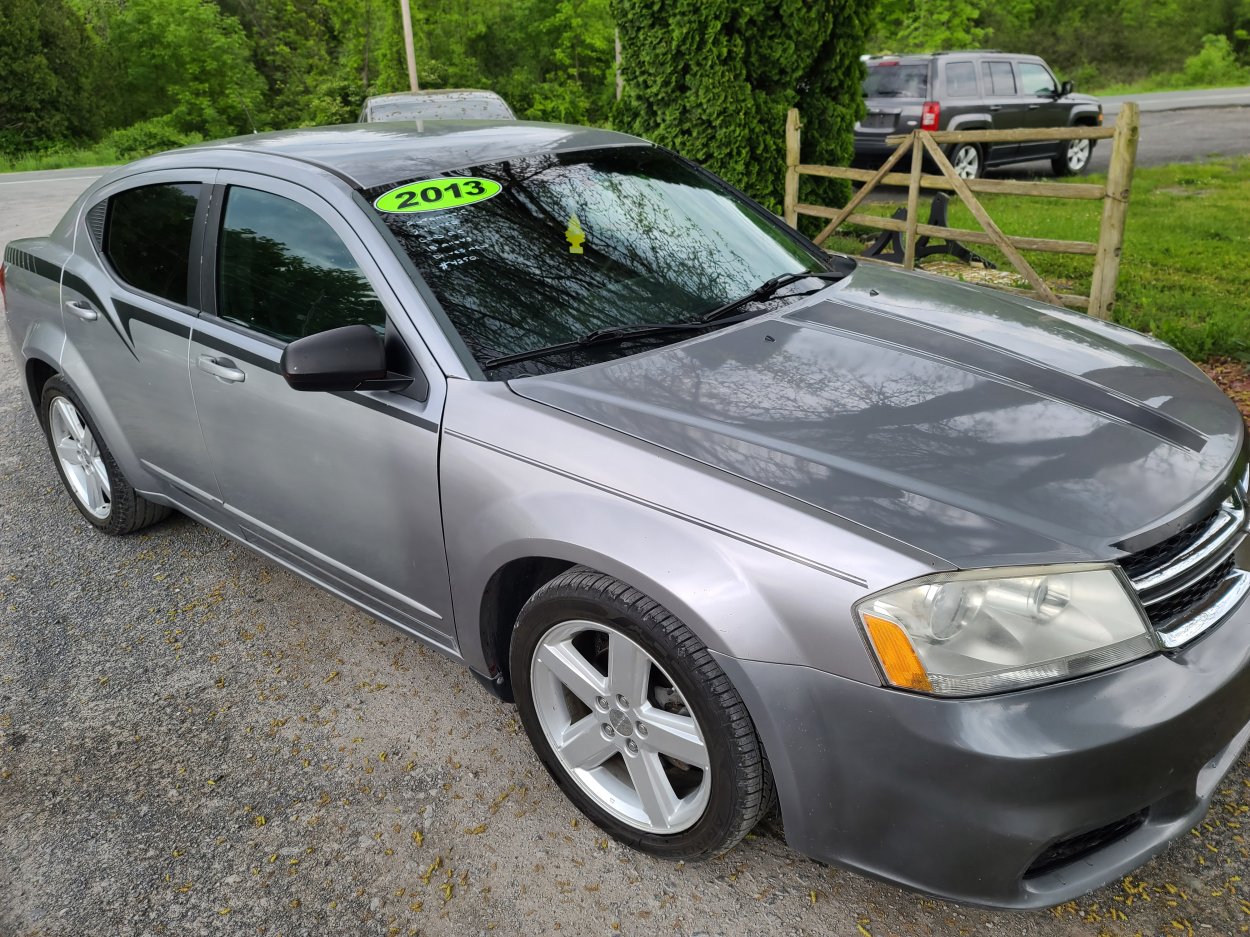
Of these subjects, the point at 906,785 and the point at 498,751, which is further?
the point at 498,751

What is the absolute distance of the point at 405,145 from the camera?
302 cm

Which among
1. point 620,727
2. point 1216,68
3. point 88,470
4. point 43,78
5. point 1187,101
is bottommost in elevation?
point 1216,68

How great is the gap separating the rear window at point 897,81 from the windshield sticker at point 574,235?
10.6 metres

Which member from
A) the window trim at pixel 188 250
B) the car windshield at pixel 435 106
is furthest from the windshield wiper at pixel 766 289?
the car windshield at pixel 435 106

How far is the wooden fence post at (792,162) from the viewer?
317 inches

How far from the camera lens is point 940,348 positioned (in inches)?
101

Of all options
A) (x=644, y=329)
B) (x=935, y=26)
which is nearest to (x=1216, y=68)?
(x=935, y=26)

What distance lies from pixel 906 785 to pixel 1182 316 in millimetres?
5574

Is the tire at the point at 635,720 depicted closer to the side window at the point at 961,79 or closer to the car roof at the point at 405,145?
the car roof at the point at 405,145

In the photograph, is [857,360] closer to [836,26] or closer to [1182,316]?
[1182,316]

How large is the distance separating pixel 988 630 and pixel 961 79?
1239 centimetres

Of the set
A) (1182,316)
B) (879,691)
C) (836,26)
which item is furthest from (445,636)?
(836,26)

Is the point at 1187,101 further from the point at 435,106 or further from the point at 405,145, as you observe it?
the point at 405,145

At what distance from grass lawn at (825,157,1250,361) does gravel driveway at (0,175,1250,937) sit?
406 cm
